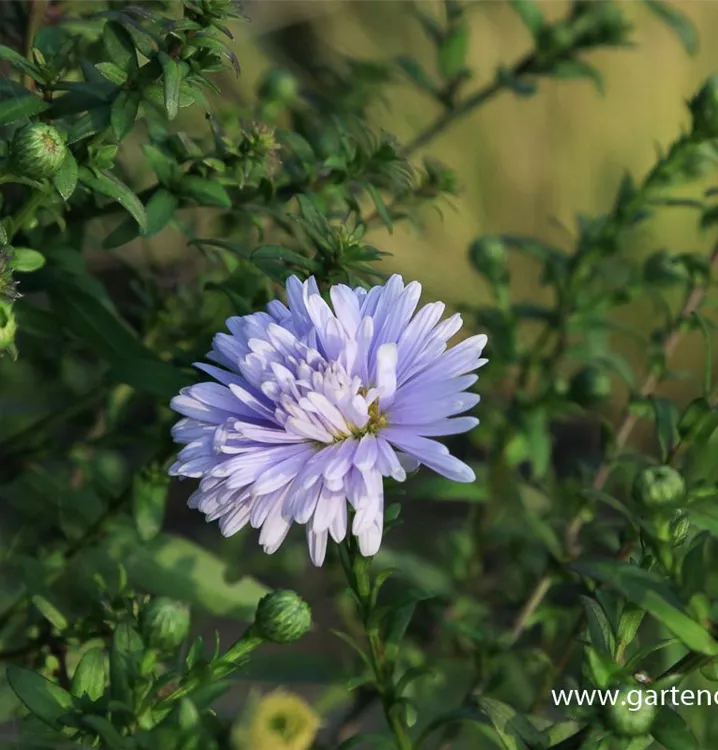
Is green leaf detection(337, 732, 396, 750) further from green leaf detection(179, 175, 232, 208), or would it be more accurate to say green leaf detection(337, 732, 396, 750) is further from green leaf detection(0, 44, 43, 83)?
green leaf detection(0, 44, 43, 83)

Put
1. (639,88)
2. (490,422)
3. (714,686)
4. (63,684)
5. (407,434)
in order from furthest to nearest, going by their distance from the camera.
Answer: (639,88)
(490,422)
(714,686)
(63,684)
(407,434)

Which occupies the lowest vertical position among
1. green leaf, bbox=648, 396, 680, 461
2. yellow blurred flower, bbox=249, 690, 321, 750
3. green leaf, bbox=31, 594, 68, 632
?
green leaf, bbox=31, 594, 68, 632

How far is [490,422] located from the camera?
3.74 ft

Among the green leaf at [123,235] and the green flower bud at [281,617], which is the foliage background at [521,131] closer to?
the green leaf at [123,235]

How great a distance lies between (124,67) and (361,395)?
11.2 inches

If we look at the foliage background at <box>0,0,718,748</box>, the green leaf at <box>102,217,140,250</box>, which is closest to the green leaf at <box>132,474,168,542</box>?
the green leaf at <box>102,217,140,250</box>

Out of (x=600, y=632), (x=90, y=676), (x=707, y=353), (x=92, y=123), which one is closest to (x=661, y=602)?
(x=600, y=632)

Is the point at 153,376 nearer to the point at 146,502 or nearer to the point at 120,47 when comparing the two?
the point at 146,502

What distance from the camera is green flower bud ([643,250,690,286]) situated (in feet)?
3.30

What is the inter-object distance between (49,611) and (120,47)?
42 centimetres

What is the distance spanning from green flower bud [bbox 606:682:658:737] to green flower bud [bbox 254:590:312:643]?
0.65 feet

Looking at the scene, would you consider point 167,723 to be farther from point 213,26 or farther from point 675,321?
point 675,321

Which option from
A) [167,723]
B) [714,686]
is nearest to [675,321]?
[714,686]

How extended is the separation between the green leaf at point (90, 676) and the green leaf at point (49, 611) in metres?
0.10
